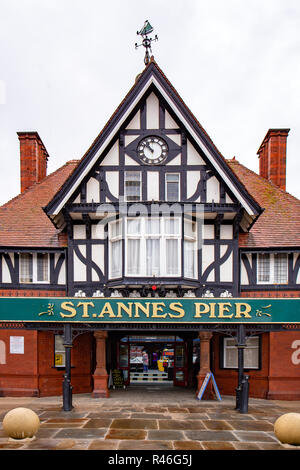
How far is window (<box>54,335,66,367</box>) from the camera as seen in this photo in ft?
51.7

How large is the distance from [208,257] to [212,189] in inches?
102

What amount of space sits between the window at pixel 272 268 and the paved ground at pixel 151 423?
461 centimetres

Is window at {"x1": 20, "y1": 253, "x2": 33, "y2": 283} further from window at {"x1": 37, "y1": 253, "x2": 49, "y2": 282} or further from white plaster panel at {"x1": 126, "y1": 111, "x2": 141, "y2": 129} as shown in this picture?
white plaster panel at {"x1": 126, "y1": 111, "x2": 141, "y2": 129}

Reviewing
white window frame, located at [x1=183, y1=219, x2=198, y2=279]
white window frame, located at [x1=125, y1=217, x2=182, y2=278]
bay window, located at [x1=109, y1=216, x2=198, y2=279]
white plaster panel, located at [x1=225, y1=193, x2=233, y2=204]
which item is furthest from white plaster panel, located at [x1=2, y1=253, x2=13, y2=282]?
white plaster panel, located at [x1=225, y1=193, x2=233, y2=204]

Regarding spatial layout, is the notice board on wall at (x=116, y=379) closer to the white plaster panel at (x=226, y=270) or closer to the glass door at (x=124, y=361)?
the glass door at (x=124, y=361)

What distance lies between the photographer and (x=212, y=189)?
1441 centimetres

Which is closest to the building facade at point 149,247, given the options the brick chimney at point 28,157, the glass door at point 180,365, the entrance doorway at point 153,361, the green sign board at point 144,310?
the green sign board at point 144,310

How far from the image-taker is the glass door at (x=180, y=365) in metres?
17.5

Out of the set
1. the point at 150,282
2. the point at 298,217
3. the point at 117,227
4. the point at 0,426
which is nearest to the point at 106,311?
the point at 150,282

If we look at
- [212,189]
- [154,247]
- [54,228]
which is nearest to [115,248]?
[154,247]

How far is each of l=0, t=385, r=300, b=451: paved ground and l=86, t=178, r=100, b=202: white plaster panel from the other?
7.39 meters
